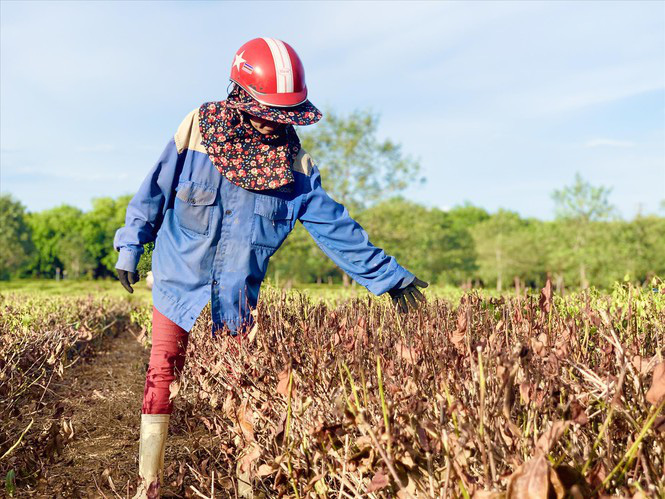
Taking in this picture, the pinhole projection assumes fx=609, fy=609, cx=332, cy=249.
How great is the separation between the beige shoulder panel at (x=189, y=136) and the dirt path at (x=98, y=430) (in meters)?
1.66

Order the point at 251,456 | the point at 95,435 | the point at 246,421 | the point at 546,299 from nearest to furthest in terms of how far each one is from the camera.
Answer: the point at 251,456 < the point at 246,421 < the point at 546,299 < the point at 95,435

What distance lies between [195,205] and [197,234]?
0.17 metres

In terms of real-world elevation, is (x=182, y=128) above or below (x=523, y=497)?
above

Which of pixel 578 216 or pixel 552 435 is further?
pixel 578 216

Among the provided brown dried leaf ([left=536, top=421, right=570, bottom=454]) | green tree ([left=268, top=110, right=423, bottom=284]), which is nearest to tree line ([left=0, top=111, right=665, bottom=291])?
green tree ([left=268, top=110, right=423, bottom=284])

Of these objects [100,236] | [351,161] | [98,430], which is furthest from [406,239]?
[100,236]

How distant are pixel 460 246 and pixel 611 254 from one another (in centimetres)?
1102

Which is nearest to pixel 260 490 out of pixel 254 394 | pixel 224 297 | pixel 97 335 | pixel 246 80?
pixel 254 394

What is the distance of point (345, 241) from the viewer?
379cm

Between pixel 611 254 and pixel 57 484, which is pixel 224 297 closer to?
pixel 57 484

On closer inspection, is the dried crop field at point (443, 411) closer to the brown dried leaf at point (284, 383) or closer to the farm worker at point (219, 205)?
the brown dried leaf at point (284, 383)

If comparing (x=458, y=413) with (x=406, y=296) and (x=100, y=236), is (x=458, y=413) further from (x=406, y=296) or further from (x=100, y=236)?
(x=100, y=236)

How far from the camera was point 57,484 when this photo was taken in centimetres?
360

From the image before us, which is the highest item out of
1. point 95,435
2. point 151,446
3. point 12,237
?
point 12,237
